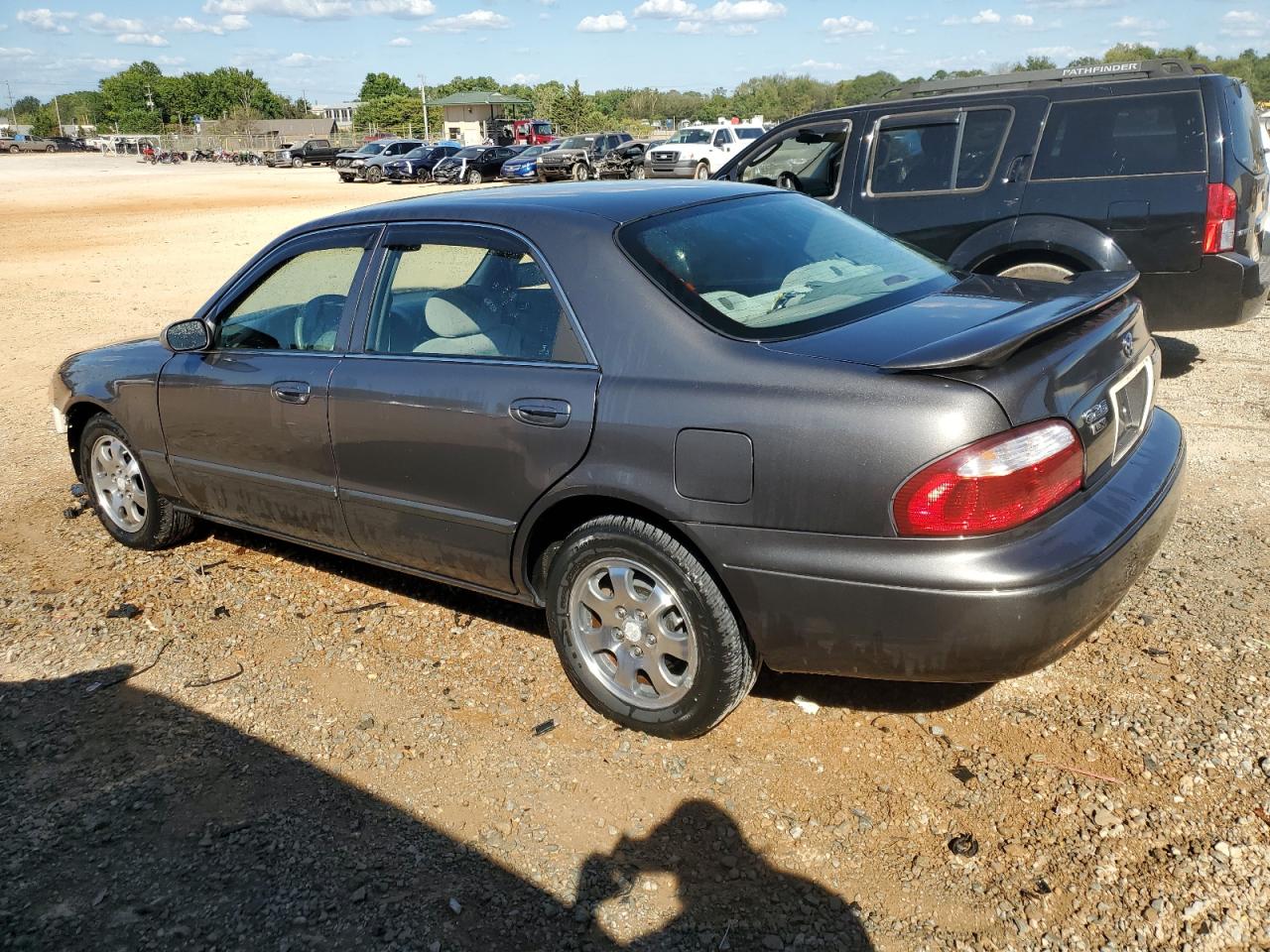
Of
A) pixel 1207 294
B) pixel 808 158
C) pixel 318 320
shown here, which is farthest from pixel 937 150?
pixel 318 320

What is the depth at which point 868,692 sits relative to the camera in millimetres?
3629

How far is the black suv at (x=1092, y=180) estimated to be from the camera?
262 inches

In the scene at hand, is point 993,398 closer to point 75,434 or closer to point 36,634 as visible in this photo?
point 36,634

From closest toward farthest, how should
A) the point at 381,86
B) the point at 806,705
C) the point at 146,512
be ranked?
1. the point at 806,705
2. the point at 146,512
3. the point at 381,86

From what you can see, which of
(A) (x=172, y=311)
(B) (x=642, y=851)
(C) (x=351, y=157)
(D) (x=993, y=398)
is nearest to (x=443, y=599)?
(B) (x=642, y=851)

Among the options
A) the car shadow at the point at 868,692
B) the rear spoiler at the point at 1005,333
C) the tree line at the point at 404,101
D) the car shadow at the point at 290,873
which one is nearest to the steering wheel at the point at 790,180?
the rear spoiler at the point at 1005,333

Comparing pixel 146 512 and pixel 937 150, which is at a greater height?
pixel 937 150

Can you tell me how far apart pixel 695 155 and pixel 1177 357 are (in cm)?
2546

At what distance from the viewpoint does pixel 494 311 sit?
3736 millimetres

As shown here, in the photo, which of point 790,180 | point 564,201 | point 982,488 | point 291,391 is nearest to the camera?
point 982,488

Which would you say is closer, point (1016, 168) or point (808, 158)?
point (1016, 168)

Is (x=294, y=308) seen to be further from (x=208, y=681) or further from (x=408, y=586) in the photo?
(x=208, y=681)

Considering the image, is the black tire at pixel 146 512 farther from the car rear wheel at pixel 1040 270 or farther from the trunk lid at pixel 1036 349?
the car rear wheel at pixel 1040 270

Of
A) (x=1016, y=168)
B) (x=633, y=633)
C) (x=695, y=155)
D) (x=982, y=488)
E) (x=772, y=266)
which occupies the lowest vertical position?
(x=633, y=633)
